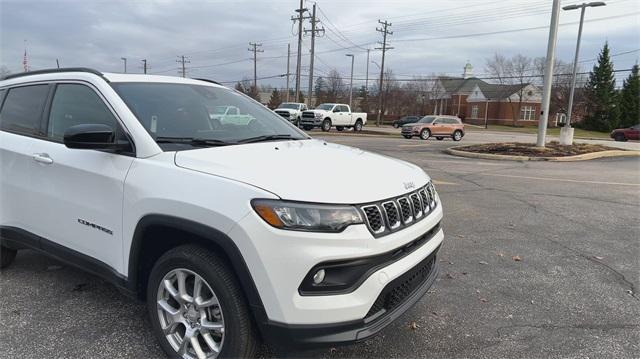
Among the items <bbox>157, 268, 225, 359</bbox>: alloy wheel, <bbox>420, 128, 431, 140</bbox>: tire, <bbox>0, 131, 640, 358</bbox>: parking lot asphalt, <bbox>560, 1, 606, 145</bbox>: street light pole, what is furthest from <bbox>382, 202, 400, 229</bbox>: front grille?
<bbox>420, 128, 431, 140</bbox>: tire

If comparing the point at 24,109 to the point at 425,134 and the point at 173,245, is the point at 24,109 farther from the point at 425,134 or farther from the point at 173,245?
the point at 425,134

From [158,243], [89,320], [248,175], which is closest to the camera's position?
[248,175]

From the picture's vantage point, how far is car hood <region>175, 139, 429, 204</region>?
2441 mm

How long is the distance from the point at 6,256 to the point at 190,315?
2.61 metres

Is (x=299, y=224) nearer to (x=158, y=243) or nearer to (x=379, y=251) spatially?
(x=379, y=251)

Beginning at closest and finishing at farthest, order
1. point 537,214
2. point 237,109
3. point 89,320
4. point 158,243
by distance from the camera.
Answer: point 158,243 < point 89,320 < point 237,109 < point 537,214

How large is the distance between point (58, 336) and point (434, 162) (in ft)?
43.2

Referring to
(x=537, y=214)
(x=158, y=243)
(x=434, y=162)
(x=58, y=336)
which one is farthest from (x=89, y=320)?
(x=434, y=162)

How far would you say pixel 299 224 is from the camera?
2.33 metres

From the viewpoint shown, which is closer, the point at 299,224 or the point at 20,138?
the point at 299,224

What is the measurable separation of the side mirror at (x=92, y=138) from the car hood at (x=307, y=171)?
1.63 feet

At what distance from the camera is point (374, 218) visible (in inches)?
98.3

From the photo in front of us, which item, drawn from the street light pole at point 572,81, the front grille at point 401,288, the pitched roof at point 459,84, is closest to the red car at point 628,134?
the street light pole at point 572,81

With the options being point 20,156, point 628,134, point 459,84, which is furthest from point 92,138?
point 459,84
